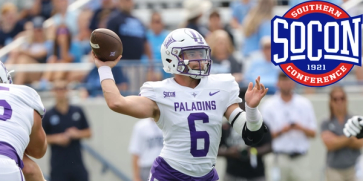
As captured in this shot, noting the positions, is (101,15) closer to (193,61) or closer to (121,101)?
(193,61)

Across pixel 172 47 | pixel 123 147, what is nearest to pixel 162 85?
pixel 172 47

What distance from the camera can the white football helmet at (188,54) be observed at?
515 cm

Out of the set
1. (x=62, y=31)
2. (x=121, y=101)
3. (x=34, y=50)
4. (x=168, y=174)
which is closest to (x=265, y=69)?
(x=62, y=31)

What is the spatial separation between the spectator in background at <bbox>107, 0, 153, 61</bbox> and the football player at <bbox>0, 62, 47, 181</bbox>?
4.45 metres

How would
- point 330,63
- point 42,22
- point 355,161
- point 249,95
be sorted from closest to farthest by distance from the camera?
point 249,95 < point 330,63 < point 355,161 < point 42,22

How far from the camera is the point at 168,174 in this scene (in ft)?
16.6

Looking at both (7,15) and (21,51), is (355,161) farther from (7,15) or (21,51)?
(7,15)

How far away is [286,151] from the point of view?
28.4 feet

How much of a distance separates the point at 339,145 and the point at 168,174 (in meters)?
3.85

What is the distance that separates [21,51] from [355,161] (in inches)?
219

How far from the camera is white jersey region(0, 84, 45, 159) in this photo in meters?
4.79

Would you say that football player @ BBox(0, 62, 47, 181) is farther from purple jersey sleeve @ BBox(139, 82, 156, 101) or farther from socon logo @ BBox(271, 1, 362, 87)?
socon logo @ BBox(271, 1, 362, 87)

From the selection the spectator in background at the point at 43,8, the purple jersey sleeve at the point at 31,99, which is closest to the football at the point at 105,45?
the purple jersey sleeve at the point at 31,99

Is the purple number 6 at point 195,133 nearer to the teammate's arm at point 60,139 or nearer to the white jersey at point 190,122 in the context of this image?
the white jersey at point 190,122
